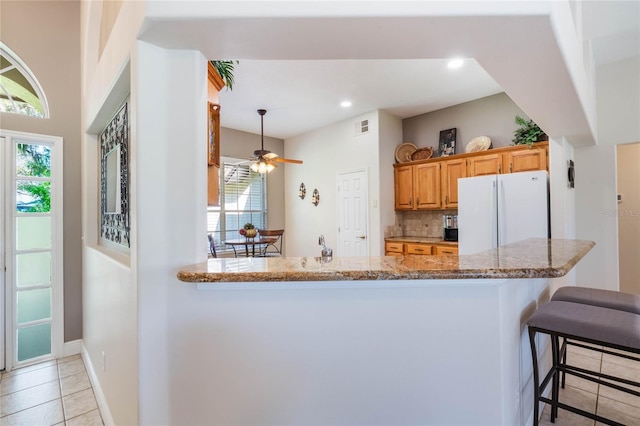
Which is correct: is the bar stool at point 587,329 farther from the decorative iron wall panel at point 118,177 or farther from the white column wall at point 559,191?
the decorative iron wall panel at point 118,177

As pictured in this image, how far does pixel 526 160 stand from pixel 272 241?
382cm

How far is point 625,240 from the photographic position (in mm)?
4188

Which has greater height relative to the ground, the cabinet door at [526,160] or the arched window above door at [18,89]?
the arched window above door at [18,89]

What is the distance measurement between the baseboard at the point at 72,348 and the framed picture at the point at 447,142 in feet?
16.6

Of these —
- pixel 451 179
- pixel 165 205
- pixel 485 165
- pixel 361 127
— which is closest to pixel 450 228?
pixel 451 179

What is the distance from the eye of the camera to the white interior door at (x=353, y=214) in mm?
4941

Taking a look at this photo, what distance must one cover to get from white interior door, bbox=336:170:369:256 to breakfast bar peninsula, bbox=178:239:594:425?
3509 millimetres

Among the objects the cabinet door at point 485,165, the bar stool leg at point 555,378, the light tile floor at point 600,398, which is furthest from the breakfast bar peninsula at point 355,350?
the cabinet door at point 485,165

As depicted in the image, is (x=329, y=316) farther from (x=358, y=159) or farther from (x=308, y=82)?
(x=358, y=159)

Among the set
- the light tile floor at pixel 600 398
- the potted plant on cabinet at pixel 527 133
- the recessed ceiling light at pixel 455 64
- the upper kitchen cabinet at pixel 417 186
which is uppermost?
the recessed ceiling light at pixel 455 64

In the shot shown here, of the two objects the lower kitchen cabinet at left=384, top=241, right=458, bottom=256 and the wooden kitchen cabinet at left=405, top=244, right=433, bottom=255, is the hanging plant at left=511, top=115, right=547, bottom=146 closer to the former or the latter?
the lower kitchen cabinet at left=384, top=241, right=458, bottom=256

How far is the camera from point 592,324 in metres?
1.55

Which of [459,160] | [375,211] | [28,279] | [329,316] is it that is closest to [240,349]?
[329,316]

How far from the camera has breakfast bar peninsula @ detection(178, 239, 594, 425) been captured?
1.35 m
